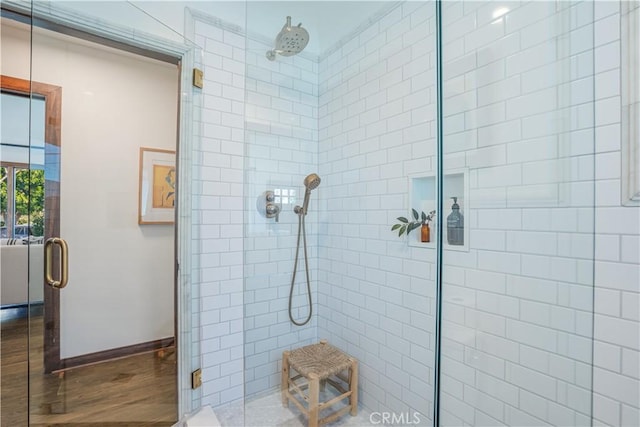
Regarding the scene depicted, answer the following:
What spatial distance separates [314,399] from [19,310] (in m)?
1.75

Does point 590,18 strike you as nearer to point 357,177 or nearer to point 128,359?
point 357,177

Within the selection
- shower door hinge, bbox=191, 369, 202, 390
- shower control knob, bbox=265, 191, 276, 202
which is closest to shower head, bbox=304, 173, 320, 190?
shower control knob, bbox=265, 191, 276, 202

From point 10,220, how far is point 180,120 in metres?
1.25

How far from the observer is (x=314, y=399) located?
1.56 metres

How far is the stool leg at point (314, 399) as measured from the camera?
154cm

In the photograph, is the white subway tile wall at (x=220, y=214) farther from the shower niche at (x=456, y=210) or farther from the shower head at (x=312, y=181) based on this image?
the shower niche at (x=456, y=210)

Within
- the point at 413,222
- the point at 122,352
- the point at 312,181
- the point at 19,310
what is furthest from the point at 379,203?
the point at 19,310

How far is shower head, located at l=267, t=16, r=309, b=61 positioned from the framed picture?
93cm

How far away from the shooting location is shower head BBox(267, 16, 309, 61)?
1654mm

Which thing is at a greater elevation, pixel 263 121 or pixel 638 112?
pixel 263 121

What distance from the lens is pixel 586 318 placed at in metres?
1.04

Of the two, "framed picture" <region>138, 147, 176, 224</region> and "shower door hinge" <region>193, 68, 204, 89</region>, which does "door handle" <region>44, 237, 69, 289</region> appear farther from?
"shower door hinge" <region>193, 68, 204, 89</region>

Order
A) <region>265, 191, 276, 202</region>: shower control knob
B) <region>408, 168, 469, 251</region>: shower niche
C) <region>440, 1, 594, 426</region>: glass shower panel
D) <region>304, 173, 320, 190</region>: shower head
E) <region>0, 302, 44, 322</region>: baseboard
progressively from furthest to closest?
<region>304, 173, 320, 190</region>: shower head, <region>265, 191, 276, 202</region>: shower control knob, <region>0, 302, 44, 322</region>: baseboard, <region>408, 168, 469, 251</region>: shower niche, <region>440, 1, 594, 426</region>: glass shower panel

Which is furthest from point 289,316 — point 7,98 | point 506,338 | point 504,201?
point 7,98
